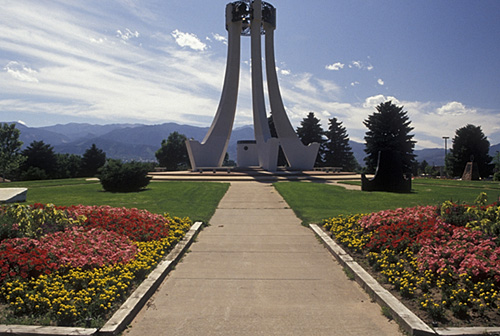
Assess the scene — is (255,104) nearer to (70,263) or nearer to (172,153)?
(70,263)

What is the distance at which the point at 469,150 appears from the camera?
1861 inches

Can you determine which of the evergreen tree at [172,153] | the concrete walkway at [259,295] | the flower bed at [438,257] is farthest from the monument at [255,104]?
the evergreen tree at [172,153]

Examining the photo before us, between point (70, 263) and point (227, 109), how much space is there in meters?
30.2

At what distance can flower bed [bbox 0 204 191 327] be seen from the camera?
3873mm

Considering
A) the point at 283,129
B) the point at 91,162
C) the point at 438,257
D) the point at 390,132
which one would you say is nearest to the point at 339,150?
the point at 390,132

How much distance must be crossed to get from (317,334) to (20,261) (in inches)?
145

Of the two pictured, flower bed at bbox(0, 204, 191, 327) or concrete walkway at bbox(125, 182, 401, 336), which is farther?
flower bed at bbox(0, 204, 191, 327)

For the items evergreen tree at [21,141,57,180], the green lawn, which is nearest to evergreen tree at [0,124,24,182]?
evergreen tree at [21,141,57,180]

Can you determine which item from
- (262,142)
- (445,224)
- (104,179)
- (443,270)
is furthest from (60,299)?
(262,142)

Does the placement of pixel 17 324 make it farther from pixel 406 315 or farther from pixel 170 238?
pixel 406 315

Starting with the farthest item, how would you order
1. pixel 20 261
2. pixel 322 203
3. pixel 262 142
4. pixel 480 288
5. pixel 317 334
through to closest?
pixel 262 142 → pixel 322 203 → pixel 20 261 → pixel 480 288 → pixel 317 334

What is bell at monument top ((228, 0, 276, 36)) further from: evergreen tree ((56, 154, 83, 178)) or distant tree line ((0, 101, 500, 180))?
evergreen tree ((56, 154, 83, 178))

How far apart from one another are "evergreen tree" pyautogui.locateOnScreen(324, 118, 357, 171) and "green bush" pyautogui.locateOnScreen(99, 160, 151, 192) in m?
38.4

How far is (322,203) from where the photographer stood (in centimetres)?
1264
